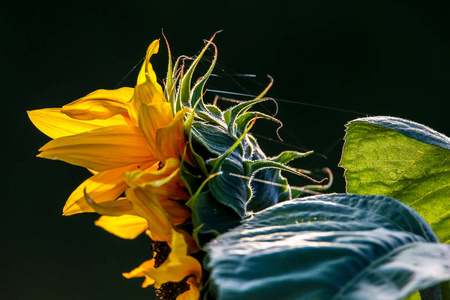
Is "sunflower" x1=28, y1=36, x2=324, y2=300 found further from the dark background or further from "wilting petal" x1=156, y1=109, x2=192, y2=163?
the dark background

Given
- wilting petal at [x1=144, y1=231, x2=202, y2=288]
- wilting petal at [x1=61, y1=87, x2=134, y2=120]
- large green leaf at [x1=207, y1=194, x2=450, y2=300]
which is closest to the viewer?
large green leaf at [x1=207, y1=194, x2=450, y2=300]

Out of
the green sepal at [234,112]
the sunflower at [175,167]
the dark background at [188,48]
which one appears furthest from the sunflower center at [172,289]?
the dark background at [188,48]

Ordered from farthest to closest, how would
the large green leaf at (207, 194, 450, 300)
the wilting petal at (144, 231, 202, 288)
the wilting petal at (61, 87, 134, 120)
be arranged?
the wilting petal at (61, 87, 134, 120), the wilting petal at (144, 231, 202, 288), the large green leaf at (207, 194, 450, 300)

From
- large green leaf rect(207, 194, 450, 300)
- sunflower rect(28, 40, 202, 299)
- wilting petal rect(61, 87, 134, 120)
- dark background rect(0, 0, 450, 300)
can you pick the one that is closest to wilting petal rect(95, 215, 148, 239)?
sunflower rect(28, 40, 202, 299)

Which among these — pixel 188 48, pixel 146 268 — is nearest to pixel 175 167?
pixel 146 268

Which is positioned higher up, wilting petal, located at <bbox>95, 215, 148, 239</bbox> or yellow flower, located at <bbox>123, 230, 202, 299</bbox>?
yellow flower, located at <bbox>123, 230, 202, 299</bbox>
